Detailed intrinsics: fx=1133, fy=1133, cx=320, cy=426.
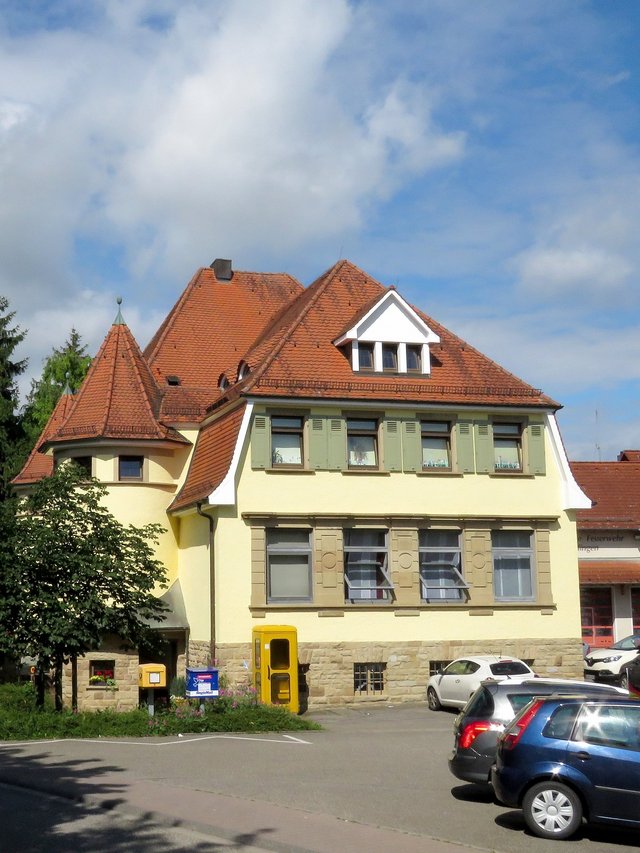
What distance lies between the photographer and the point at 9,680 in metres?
34.2

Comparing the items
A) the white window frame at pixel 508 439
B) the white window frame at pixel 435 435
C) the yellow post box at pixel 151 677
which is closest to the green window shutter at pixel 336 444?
the white window frame at pixel 435 435

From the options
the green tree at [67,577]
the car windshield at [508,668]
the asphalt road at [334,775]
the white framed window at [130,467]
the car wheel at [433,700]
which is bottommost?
the asphalt road at [334,775]

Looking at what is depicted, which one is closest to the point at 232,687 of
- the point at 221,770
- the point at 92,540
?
the point at 92,540

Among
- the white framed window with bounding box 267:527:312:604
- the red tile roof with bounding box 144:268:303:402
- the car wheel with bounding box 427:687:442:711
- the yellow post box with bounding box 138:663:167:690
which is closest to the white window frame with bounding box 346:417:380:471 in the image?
the white framed window with bounding box 267:527:312:604

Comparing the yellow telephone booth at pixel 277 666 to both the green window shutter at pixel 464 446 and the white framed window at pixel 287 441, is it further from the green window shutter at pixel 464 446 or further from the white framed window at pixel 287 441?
the green window shutter at pixel 464 446

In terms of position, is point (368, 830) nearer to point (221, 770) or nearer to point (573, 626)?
point (221, 770)

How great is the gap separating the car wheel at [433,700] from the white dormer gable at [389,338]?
322 inches

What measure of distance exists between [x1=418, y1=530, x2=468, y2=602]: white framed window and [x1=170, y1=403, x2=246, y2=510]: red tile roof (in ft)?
17.7

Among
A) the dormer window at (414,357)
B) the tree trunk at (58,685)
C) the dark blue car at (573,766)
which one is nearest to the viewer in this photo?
the dark blue car at (573,766)

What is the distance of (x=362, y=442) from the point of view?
94.8ft

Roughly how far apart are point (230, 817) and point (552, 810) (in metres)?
3.48

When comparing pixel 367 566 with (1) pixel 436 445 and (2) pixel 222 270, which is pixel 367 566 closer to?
(1) pixel 436 445

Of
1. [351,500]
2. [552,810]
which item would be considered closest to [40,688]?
[351,500]

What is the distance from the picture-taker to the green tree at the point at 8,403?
148ft
